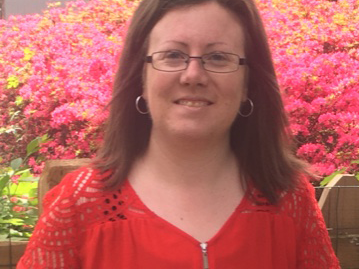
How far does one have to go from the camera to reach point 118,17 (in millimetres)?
4414

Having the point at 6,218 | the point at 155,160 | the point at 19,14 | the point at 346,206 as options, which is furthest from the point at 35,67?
the point at 155,160

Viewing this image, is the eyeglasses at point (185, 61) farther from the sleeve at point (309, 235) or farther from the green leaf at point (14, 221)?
the green leaf at point (14, 221)

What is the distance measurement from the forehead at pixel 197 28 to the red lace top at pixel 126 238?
1.16ft

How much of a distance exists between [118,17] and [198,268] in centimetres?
314

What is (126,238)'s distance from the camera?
151 cm

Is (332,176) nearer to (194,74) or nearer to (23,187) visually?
(23,187)

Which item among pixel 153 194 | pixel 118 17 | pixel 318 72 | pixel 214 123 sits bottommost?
pixel 153 194

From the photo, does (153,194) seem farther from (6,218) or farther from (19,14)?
(19,14)

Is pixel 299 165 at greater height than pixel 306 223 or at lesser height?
greater

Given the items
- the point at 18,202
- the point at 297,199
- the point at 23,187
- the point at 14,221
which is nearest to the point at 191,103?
the point at 297,199

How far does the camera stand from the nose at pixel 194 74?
1436 mm

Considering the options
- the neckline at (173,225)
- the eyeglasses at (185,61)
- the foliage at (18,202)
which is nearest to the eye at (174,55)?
the eyeglasses at (185,61)

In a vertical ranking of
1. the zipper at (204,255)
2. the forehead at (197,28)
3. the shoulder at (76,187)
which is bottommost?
the zipper at (204,255)

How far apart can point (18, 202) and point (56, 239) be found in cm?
128
